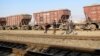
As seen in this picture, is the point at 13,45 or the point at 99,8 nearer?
the point at 13,45

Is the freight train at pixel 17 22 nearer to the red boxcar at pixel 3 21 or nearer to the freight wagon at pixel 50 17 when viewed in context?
the red boxcar at pixel 3 21

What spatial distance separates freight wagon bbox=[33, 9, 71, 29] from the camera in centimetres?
3234

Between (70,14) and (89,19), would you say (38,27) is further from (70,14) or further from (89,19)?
(89,19)

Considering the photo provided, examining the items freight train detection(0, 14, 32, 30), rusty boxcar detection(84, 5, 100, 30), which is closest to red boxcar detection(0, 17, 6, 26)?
freight train detection(0, 14, 32, 30)

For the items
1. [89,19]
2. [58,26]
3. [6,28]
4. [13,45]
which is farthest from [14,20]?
[13,45]

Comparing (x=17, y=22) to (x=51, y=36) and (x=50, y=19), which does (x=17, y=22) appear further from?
(x=51, y=36)

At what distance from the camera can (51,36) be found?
1881 centimetres

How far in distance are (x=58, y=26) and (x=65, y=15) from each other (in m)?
1.93

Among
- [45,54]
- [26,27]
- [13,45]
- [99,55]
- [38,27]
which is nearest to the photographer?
[99,55]

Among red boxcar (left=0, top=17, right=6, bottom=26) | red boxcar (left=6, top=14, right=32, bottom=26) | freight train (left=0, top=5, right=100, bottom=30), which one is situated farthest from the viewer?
red boxcar (left=0, top=17, right=6, bottom=26)

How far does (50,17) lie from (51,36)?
49.2 feet

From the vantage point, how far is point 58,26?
32.2 metres

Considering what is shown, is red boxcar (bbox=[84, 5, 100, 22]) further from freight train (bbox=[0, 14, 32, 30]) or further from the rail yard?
freight train (bbox=[0, 14, 32, 30])

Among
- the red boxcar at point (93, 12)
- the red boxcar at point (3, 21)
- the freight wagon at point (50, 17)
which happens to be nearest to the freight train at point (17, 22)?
the red boxcar at point (3, 21)
